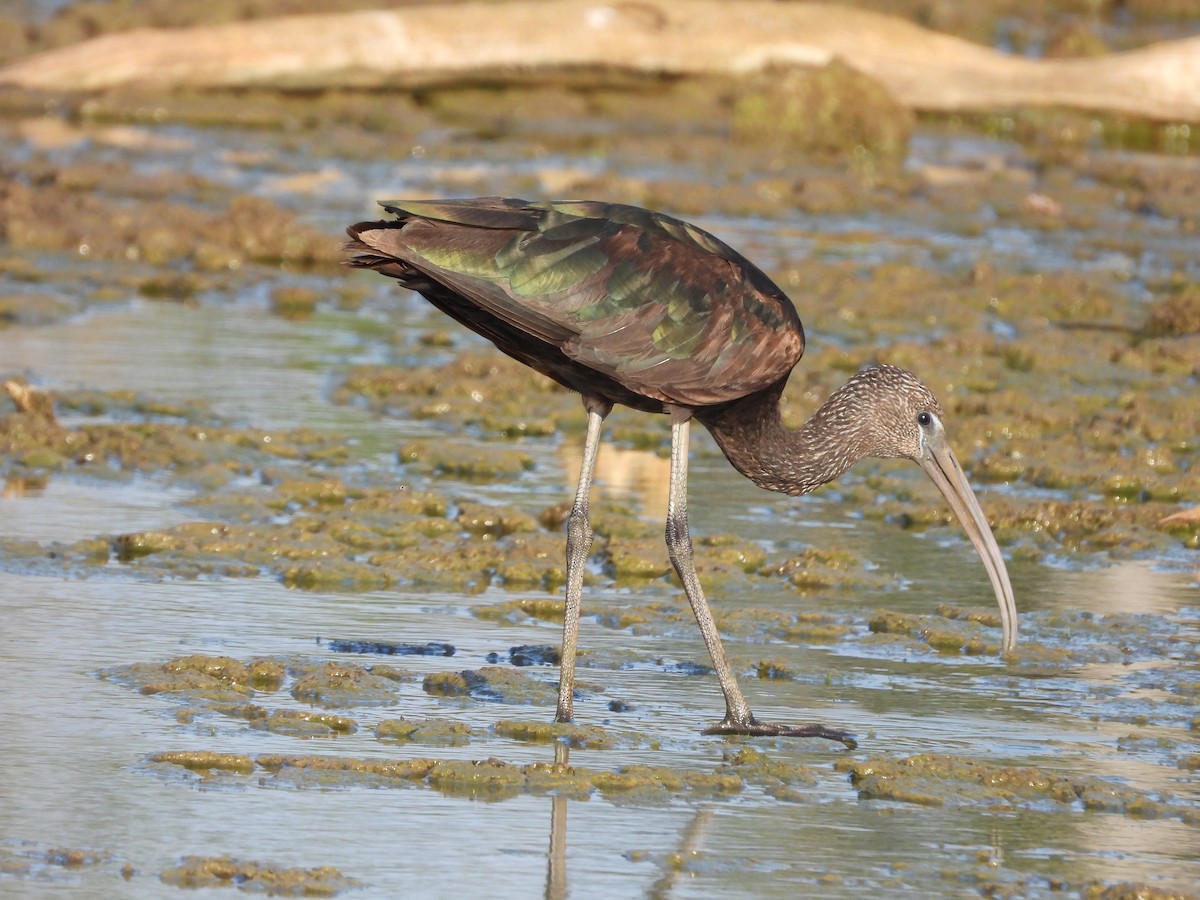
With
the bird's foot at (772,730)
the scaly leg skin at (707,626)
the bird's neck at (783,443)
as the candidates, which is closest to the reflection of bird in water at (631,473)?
the bird's neck at (783,443)

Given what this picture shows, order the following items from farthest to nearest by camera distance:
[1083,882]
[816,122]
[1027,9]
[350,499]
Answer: [1027,9] < [816,122] < [350,499] < [1083,882]

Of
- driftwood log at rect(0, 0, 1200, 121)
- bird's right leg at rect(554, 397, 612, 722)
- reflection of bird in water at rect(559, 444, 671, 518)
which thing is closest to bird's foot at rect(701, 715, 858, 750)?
bird's right leg at rect(554, 397, 612, 722)

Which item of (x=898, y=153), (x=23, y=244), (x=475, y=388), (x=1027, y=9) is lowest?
(x=475, y=388)

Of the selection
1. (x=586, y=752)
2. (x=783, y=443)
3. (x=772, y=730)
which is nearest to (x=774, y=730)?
(x=772, y=730)

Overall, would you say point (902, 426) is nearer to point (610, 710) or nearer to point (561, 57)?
point (610, 710)

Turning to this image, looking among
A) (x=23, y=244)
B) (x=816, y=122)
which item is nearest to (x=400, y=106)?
(x=816, y=122)

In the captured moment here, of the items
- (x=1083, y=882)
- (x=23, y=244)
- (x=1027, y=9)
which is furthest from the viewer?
(x=1027, y=9)

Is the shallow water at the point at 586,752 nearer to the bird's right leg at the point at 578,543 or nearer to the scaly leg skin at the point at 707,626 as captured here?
the scaly leg skin at the point at 707,626

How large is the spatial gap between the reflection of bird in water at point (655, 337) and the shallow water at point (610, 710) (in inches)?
13.8

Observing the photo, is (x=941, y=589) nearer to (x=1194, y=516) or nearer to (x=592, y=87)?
(x=1194, y=516)

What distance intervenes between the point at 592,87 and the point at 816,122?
7.23ft

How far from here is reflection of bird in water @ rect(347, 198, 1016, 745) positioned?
584cm

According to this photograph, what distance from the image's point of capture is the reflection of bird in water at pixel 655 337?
5.84 metres

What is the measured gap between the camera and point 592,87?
19.2 meters
